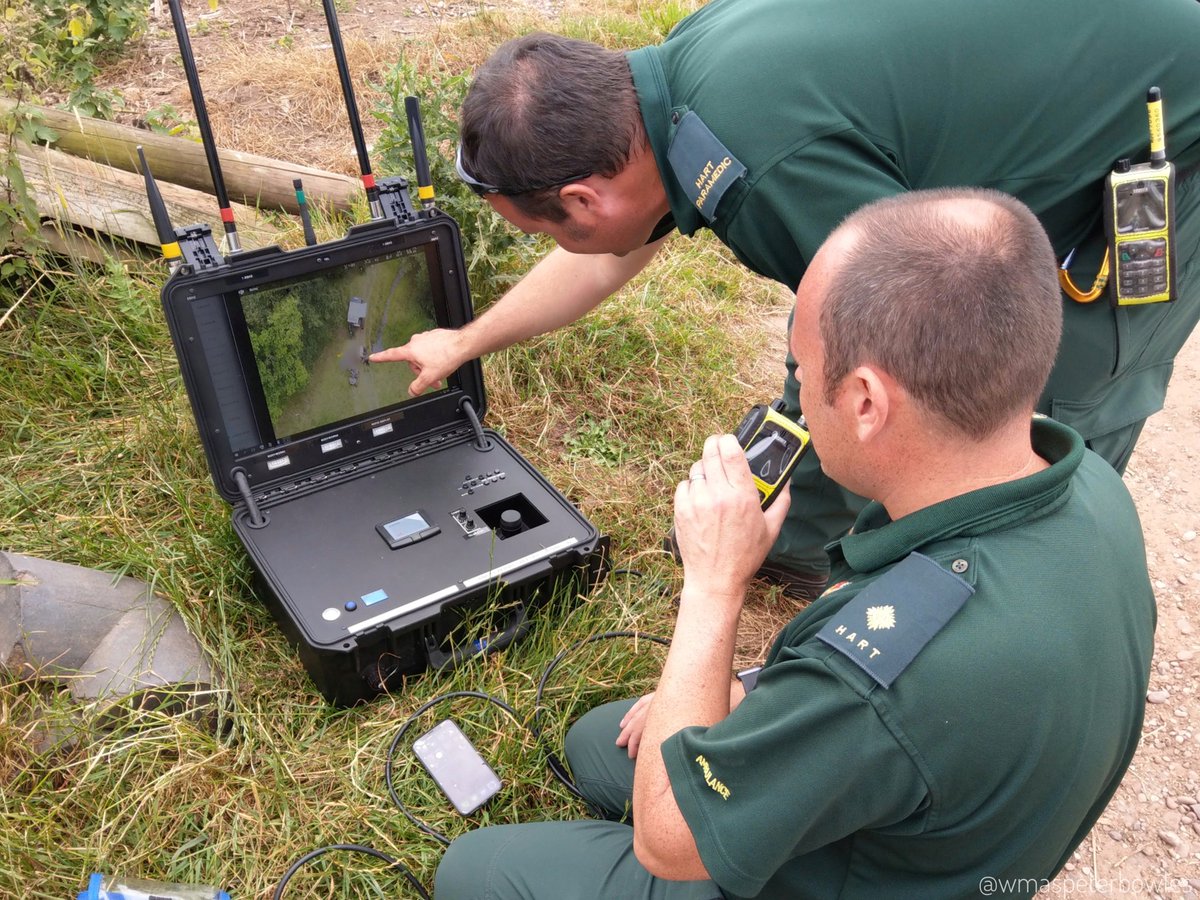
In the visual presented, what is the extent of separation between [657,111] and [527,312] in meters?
0.78

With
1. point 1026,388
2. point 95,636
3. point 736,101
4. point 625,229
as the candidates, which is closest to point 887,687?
point 1026,388

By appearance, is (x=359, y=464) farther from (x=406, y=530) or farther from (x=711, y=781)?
(x=711, y=781)

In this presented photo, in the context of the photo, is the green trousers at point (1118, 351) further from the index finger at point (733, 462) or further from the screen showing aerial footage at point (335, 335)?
the screen showing aerial footage at point (335, 335)

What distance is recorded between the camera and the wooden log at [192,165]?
13.3ft

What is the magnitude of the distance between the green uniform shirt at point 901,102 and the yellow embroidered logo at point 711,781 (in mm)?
1019

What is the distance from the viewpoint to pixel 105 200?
3.70 metres

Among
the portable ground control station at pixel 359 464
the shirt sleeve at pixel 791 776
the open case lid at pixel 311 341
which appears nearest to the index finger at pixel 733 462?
the shirt sleeve at pixel 791 776

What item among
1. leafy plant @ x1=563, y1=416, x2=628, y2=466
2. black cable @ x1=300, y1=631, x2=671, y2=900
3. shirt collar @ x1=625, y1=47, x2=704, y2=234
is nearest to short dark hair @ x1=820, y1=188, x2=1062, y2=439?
shirt collar @ x1=625, y1=47, x2=704, y2=234

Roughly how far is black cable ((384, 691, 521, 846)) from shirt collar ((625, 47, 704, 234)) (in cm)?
130

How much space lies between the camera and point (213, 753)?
7.44ft

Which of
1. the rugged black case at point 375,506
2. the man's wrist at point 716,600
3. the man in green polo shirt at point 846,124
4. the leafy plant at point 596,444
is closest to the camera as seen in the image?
the man's wrist at point 716,600

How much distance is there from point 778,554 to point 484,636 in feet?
3.26

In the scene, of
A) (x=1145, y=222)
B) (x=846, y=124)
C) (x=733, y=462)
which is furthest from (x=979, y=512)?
(x=1145, y=222)

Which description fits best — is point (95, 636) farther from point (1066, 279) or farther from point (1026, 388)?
point (1066, 279)
